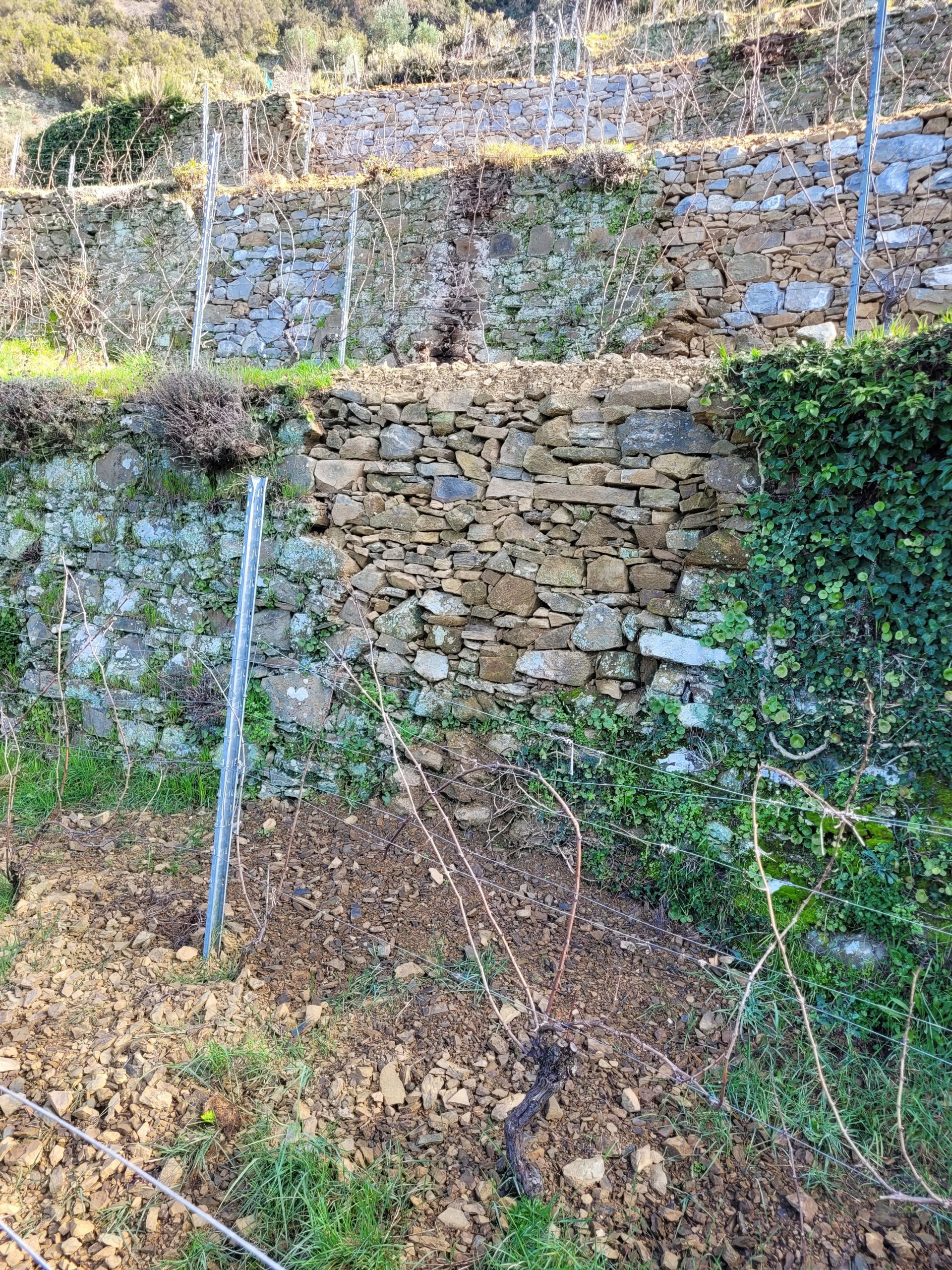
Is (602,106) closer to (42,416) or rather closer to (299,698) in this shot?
(42,416)

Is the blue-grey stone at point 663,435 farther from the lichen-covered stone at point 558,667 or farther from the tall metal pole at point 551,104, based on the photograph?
the tall metal pole at point 551,104

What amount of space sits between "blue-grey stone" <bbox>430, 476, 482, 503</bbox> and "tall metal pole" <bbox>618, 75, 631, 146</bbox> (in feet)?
21.4

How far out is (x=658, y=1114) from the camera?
2.56m

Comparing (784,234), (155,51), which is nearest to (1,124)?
(155,51)

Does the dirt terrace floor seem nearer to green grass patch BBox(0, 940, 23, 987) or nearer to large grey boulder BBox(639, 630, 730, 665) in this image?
green grass patch BBox(0, 940, 23, 987)

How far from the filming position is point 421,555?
4191 mm

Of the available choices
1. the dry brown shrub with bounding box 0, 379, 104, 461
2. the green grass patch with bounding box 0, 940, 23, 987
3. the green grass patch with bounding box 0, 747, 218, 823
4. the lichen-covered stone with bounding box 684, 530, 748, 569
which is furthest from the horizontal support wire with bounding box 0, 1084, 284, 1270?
the dry brown shrub with bounding box 0, 379, 104, 461

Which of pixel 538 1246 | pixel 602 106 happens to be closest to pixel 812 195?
pixel 602 106

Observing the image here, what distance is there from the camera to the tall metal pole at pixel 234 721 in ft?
10.2

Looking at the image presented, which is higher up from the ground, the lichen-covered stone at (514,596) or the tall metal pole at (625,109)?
the tall metal pole at (625,109)

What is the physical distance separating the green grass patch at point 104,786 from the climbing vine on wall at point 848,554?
3.19 metres

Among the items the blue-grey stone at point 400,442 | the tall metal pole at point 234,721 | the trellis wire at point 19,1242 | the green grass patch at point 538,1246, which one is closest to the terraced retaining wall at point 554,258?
the blue-grey stone at point 400,442

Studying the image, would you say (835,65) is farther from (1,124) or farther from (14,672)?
(1,124)

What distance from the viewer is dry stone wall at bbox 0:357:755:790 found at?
142 inches
